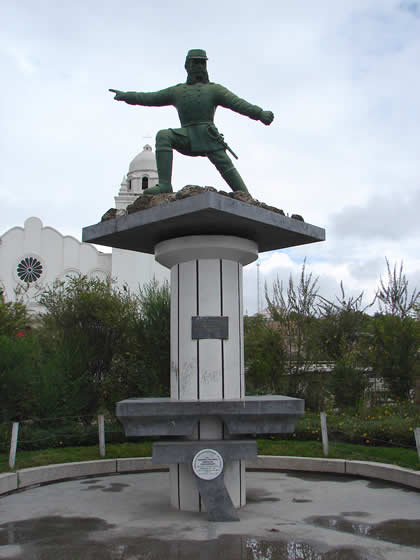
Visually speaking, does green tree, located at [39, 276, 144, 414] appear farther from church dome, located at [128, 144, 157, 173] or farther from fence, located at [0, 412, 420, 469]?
church dome, located at [128, 144, 157, 173]

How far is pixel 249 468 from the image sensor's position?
9.04m

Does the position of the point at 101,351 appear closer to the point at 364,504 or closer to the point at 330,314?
the point at 330,314

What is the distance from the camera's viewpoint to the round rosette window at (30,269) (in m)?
41.4

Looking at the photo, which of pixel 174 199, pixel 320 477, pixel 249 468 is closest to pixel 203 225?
pixel 174 199

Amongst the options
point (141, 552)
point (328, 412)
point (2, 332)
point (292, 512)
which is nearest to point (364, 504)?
point (292, 512)

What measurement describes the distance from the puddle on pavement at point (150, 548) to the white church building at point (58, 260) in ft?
117

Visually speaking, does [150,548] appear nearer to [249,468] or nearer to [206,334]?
[206,334]

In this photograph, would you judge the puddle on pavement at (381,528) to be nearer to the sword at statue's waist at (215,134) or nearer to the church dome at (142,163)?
the sword at statue's waist at (215,134)

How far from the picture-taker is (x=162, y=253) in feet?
23.1

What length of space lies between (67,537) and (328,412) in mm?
9649

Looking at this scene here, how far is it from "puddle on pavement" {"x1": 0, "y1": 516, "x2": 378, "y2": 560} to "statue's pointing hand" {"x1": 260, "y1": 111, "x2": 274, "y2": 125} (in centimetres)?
497

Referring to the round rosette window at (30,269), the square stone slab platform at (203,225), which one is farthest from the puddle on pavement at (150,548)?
the round rosette window at (30,269)

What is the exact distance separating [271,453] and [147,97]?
6.24 metres

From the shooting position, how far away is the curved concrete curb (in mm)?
7668
